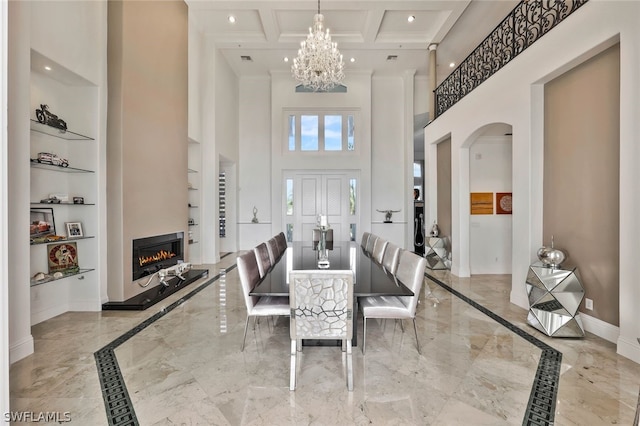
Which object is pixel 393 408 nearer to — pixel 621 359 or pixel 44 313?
pixel 621 359

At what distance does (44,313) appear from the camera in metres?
3.27

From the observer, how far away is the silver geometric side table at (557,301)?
282 cm

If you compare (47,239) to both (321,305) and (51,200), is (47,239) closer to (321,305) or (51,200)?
(51,200)

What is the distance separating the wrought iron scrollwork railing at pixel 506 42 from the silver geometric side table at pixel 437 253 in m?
2.76

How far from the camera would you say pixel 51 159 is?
10.4 ft

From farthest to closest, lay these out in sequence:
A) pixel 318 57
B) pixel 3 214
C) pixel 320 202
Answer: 1. pixel 320 202
2. pixel 318 57
3. pixel 3 214

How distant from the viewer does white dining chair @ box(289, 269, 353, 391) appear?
2.01 meters

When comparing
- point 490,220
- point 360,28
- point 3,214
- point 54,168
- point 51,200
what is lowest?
point 490,220

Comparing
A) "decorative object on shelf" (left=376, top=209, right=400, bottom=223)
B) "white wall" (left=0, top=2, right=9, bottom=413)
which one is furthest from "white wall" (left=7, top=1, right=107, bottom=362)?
"decorative object on shelf" (left=376, top=209, right=400, bottom=223)

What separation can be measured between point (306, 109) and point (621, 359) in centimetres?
742

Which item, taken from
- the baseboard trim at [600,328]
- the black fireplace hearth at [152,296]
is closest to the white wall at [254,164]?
the black fireplace hearth at [152,296]

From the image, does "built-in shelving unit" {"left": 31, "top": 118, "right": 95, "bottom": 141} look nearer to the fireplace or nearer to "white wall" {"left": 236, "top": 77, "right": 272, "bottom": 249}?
the fireplace

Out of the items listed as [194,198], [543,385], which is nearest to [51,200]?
[194,198]

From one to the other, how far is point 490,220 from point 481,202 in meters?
0.38
